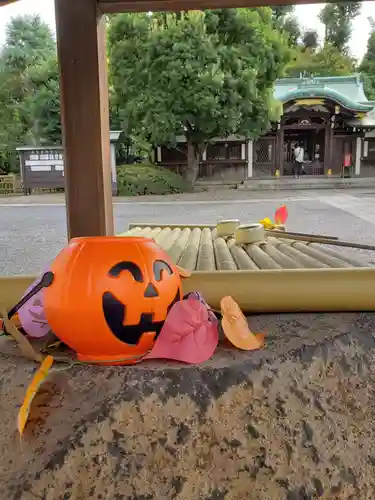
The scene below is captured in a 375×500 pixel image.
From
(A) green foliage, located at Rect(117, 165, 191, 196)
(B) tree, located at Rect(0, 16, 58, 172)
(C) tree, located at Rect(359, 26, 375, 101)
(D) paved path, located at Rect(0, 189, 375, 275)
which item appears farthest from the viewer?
(C) tree, located at Rect(359, 26, 375, 101)

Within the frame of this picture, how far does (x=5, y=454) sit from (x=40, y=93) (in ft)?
52.3

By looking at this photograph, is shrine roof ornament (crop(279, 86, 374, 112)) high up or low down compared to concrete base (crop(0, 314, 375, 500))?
up

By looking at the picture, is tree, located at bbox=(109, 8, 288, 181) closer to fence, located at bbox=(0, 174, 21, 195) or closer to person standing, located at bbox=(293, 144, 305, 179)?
person standing, located at bbox=(293, 144, 305, 179)

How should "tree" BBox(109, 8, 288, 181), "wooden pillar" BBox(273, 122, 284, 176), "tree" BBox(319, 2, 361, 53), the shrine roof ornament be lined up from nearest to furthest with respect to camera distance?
"tree" BBox(109, 8, 288, 181)
the shrine roof ornament
"wooden pillar" BBox(273, 122, 284, 176)
"tree" BBox(319, 2, 361, 53)

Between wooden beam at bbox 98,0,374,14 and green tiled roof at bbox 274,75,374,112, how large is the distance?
1355 centimetres

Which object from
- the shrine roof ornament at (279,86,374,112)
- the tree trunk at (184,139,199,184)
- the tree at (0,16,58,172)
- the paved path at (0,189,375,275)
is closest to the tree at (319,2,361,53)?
the shrine roof ornament at (279,86,374,112)

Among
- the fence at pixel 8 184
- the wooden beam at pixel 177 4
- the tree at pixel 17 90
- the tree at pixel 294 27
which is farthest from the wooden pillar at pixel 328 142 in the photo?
the wooden beam at pixel 177 4

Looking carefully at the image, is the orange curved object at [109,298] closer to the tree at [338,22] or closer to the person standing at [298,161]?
the person standing at [298,161]

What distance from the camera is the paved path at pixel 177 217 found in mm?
4766

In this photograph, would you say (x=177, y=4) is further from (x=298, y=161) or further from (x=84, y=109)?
(x=298, y=161)

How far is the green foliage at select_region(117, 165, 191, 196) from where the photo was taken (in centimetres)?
1302

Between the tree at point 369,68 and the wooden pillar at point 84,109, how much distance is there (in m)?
20.4

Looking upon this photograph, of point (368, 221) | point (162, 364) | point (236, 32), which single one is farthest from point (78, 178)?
point (236, 32)

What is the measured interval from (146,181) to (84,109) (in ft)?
36.9
